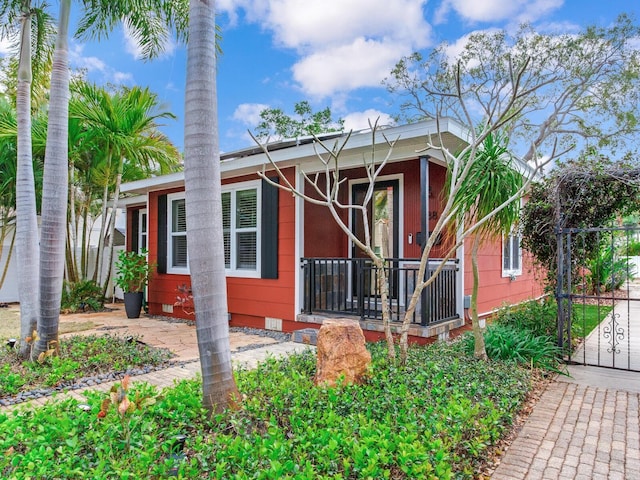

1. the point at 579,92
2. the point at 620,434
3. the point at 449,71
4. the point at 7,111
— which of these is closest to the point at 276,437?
the point at 620,434

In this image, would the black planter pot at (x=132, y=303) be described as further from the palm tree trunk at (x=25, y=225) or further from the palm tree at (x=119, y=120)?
the palm tree trunk at (x=25, y=225)

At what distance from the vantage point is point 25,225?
477 centimetres

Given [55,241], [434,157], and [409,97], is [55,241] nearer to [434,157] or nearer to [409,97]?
[434,157]

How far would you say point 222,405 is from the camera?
2.76 metres

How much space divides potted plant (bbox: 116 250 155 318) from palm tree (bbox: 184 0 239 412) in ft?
21.4

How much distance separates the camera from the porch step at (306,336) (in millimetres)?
5938

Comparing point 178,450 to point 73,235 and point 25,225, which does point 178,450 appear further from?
point 73,235

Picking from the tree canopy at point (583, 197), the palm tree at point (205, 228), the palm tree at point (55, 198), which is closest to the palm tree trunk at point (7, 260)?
the palm tree at point (55, 198)

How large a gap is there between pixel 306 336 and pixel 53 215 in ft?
11.3

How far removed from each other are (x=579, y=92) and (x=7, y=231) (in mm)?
18660

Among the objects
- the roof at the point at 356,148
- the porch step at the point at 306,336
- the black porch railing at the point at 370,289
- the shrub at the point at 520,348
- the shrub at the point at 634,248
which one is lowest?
the porch step at the point at 306,336

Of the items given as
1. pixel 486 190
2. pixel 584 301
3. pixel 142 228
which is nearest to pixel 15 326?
pixel 142 228

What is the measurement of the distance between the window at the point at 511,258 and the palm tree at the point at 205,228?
21.2 feet

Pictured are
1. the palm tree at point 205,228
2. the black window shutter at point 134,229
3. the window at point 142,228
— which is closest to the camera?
the palm tree at point 205,228
